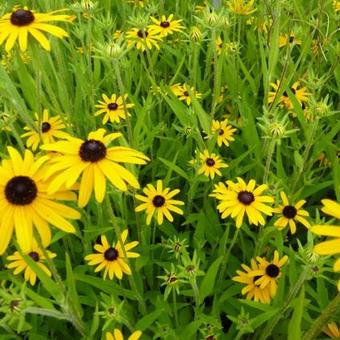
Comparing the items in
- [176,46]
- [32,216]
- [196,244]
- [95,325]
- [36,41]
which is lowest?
[196,244]

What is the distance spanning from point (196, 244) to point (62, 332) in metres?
0.39

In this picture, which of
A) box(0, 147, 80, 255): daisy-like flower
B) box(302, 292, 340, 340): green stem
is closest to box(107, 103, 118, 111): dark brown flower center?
box(0, 147, 80, 255): daisy-like flower

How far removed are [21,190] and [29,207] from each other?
0.09 feet

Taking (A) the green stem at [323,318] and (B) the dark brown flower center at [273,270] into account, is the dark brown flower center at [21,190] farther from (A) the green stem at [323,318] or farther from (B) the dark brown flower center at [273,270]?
(B) the dark brown flower center at [273,270]

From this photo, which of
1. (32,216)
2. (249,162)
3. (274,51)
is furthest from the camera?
(249,162)

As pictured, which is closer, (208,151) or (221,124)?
(208,151)

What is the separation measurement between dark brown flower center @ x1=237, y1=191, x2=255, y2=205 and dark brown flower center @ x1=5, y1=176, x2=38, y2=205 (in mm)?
519

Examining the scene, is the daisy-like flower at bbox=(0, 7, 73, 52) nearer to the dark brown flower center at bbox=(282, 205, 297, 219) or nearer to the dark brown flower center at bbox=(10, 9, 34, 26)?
the dark brown flower center at bbox=(10, 9, 34, 26)

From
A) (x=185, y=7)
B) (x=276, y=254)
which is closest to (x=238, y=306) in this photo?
(x=276, y=254)

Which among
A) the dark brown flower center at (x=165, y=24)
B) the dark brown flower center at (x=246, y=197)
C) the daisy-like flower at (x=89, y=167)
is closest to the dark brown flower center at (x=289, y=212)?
the dark brown flower center at (x=246, y=197)

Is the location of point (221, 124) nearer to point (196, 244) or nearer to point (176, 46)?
point (196, 244)

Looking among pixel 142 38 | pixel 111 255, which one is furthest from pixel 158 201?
pixel 142 38

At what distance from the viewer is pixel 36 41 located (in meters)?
0.88

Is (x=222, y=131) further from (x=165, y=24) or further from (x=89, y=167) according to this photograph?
(x=89, y=167)
